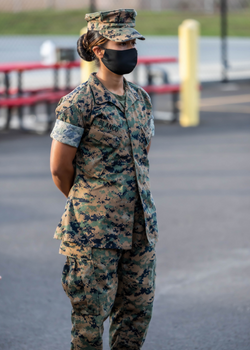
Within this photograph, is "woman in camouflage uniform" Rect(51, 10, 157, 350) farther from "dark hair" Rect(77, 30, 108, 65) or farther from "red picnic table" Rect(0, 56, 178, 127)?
"red picnic table" Rect(0, 56, 178, 127)

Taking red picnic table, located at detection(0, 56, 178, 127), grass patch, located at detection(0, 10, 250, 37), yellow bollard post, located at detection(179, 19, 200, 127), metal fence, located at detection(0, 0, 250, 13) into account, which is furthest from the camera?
grass patch, located at detection(0, 10, 250, 37)

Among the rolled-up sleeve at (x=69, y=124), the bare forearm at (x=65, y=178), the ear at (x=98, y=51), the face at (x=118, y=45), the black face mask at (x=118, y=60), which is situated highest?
the face at (x=118, y=45)

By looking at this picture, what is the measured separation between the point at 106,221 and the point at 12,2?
17.2m

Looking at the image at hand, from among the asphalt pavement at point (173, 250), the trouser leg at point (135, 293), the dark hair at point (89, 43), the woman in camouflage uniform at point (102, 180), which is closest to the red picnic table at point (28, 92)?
the asphalt pavement at point (173, 250)

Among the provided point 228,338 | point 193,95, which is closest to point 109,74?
point 228,338

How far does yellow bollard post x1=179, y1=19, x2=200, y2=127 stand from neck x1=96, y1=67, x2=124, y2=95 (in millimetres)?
7274

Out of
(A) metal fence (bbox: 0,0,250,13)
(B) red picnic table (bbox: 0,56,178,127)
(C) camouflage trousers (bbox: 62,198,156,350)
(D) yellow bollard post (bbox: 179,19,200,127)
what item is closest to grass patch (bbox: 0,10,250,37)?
(A) metal fence (bbox: 0,0,250,13)

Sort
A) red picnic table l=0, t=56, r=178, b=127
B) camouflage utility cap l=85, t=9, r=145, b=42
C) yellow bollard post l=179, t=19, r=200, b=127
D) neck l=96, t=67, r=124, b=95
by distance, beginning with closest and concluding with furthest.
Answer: camouflage utility cap l=85, t=9, r=145, b=42, neck l=96, t=67, r=124, b=95, red picnic table l=0, t=56, r=178, b=127, yellow bollard post l=179, t=19, r=200, b=127

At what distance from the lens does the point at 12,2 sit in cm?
1825

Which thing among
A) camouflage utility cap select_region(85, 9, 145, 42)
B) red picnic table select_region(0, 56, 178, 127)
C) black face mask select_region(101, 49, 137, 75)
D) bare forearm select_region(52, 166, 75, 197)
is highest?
camouflage utility cap select_region(85, 9, 145, 42)

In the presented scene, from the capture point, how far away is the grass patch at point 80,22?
21.9 m

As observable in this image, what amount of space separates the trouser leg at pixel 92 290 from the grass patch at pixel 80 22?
1882 centimetres

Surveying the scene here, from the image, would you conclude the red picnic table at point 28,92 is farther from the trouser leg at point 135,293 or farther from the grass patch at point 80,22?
the grass patch at point 80,22

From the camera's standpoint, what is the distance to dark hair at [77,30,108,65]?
246cm
